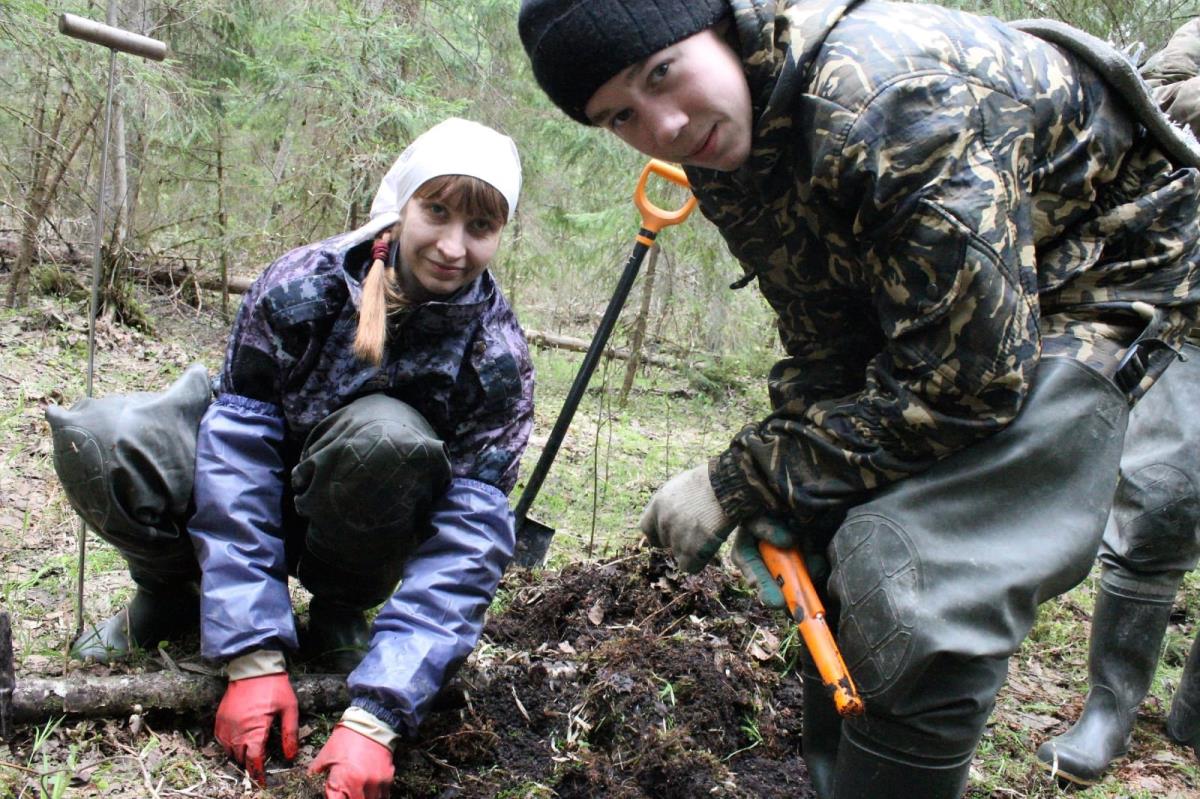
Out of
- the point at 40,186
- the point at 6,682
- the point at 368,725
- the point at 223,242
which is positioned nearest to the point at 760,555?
the point at 368,725

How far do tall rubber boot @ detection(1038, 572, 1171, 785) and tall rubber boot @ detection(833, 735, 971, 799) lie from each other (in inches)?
38.7

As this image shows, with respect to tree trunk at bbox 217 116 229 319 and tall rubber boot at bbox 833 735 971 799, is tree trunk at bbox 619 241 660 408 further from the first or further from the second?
tall rubber boot at bbox 833 735 971 799

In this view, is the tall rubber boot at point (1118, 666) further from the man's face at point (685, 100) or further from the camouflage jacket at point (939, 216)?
the man's face at point (685, 100)

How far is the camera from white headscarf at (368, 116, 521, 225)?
2.16 meters

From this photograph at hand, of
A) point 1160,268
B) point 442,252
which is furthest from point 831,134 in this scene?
point 442,252

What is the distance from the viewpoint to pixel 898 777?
160cm

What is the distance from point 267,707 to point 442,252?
3.65ft

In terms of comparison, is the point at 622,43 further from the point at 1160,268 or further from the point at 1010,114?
the point at 1160,268

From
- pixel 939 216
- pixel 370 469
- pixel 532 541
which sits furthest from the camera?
pixel 532 541

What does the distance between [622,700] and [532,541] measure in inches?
48.7

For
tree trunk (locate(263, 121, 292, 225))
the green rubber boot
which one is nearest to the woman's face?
the green rubber boot

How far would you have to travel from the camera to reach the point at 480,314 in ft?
7.45

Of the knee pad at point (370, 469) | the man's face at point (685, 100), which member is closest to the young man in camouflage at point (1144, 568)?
the man's face at point (685, 100)

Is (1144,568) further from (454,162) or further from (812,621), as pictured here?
(454,162)
